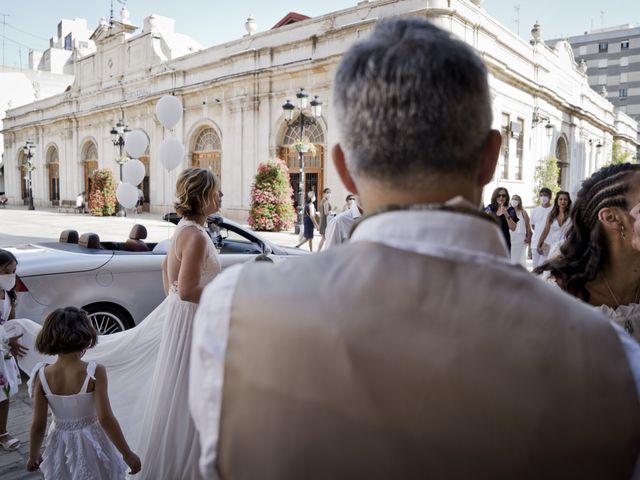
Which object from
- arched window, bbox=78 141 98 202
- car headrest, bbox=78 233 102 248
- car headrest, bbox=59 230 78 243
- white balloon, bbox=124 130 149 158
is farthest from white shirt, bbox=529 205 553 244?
arched window, bbox=78 141 98 202

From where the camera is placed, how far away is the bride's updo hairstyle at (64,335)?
8.45 ft

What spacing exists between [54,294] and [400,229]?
5137mm

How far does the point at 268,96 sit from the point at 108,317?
64.6ft

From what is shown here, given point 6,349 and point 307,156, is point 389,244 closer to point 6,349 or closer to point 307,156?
point 6,349

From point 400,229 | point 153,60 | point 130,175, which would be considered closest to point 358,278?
point 400,229

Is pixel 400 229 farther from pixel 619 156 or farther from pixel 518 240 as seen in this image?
pixel 619 156

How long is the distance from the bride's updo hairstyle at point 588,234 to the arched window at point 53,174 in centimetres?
4449

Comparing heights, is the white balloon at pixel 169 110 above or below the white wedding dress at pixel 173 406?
above

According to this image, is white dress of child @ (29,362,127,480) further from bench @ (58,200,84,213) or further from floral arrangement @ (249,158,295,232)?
bench @ (58,200,84,213)

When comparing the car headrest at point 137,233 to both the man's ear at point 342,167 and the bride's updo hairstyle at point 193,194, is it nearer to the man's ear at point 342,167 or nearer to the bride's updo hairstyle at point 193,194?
the bride's updo hairstyle at point 193,194

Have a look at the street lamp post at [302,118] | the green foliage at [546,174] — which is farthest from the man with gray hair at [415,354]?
the green foliage at [546,174]

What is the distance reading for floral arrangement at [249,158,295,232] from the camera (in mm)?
20984

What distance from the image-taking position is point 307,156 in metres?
23.1

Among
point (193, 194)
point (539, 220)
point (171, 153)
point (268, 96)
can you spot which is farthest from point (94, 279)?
point (268, 96)
